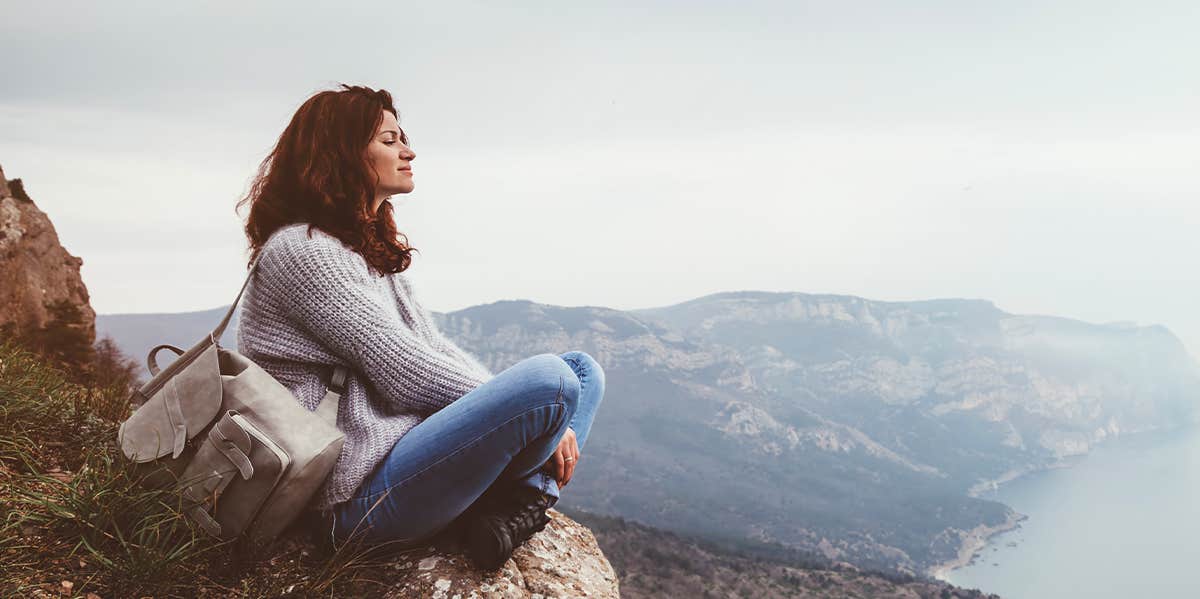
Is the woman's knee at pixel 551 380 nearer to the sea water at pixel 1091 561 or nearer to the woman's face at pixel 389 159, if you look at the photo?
the woman's face at pixel 389 159

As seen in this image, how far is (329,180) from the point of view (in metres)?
2.67

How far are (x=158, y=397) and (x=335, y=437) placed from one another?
0.56 m

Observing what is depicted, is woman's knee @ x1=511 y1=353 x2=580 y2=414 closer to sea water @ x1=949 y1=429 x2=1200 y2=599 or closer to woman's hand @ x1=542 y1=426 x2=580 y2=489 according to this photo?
woman's hand @ x1=542 y1=426 x2=580 y2=489

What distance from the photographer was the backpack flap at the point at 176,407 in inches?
89.7

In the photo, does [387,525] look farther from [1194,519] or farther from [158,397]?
[1194,519]

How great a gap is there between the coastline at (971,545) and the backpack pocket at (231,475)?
171753mm

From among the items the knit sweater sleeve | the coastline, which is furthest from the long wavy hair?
the coastline

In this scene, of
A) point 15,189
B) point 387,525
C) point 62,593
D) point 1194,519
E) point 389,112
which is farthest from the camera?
point 1194,519

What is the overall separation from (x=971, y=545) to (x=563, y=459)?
686ft

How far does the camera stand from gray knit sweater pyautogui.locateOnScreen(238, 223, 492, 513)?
245 cm

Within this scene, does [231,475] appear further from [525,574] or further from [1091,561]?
[1091,561]

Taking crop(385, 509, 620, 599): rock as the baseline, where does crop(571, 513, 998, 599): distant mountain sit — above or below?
below

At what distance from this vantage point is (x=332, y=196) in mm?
2656

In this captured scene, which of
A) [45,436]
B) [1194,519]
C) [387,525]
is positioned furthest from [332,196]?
[1194,519]
